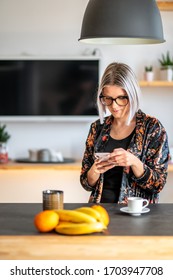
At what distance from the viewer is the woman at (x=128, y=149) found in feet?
10.2

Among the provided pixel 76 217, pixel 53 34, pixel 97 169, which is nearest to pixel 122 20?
pixel 97 169

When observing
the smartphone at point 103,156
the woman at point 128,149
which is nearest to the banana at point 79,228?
the smartphone at point 103,156

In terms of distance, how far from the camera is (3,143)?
18.8 ft

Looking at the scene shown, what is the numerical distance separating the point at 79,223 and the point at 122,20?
102cm

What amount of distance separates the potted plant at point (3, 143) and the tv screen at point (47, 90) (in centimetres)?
18

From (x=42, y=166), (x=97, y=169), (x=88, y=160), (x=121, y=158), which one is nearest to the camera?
(x=121, y=158)

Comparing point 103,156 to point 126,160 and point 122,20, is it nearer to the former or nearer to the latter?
point 126,160

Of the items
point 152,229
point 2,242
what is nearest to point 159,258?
point 152,229

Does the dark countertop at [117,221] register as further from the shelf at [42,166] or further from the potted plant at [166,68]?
the potted plant at [166,68]

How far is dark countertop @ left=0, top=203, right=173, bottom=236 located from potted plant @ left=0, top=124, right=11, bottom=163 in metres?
2.64

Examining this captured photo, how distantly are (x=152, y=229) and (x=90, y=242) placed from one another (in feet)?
0.96

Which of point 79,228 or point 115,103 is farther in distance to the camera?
point 115,103

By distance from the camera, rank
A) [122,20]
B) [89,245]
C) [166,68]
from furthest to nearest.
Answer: [166,68] → [122,20] → [89,245]

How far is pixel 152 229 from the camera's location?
2.44 metres
